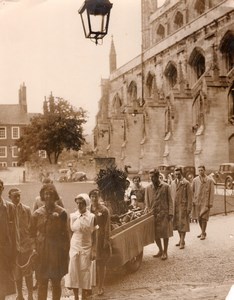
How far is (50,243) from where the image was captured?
5.06 metres

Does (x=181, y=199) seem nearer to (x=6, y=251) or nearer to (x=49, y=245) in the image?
(x=49, y=245)

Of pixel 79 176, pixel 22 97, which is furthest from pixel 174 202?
pixel 22 97

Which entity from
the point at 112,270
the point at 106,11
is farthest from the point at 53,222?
the point at 106,11

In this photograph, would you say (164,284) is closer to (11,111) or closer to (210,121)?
(11,111)

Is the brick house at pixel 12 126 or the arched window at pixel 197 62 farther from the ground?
the arched window at pixel 197 62

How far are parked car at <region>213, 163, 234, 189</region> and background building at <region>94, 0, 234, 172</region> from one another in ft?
5.58

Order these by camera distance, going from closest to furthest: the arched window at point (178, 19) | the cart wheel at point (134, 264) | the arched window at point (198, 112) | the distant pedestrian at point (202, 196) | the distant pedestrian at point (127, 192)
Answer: the cart wheel at point (134, 264) < the distant pedestrian at point (127, 192) < the distant pedestrian at point (202, 196) < the arched window at point (198, 112) < the arched window at point (178, 19)

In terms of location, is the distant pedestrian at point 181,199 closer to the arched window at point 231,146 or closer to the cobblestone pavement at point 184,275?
the cobblestone pavement at point 184,275

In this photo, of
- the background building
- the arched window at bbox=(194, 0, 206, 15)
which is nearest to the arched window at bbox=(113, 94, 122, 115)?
the background building

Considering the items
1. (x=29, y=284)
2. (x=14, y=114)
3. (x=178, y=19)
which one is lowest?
(x=29, y=284)

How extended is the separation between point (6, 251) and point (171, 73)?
26.7 meters

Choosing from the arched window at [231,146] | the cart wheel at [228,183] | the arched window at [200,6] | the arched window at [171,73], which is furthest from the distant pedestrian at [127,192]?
the arched window at [200,6]

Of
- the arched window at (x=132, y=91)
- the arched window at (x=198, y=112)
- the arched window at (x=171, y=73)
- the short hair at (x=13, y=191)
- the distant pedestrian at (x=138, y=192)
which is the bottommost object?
the distant pedestrian at (x=138, y=192)

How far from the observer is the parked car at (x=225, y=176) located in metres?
12.0
